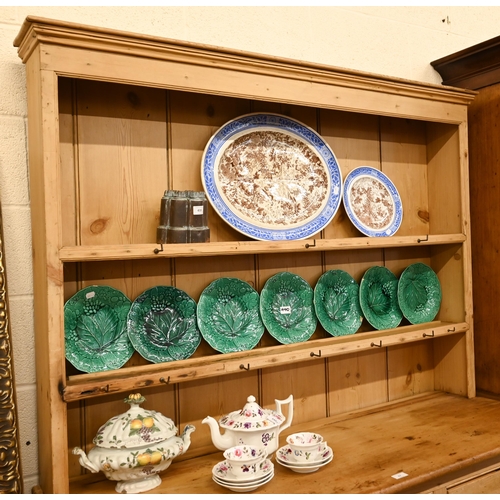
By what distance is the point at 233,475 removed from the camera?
150 cm

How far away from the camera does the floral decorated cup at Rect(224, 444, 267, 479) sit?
149 cm

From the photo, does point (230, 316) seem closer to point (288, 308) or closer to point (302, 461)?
point (288, 308)

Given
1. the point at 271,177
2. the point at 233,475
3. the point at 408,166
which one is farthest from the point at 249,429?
the point at 408,166

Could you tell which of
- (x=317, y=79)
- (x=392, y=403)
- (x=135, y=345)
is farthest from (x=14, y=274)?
(x=392, y=403)

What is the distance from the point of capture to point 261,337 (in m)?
1.90

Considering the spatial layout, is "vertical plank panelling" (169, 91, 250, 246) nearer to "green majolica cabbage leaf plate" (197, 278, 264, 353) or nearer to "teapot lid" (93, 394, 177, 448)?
"green majolica cabbage leaf plate" (197, 278, 264, 353)

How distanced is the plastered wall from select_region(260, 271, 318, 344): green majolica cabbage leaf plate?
74 cm

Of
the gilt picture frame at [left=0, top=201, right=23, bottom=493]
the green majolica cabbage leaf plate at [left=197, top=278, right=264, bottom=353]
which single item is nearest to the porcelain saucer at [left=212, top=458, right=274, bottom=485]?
the green majolica cabbage leaf plate at [left=197, top=278, right=264, bottom=353]

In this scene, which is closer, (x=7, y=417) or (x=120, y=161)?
(x=7, y=417)

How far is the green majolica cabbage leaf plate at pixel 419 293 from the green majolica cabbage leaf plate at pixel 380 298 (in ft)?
0.11

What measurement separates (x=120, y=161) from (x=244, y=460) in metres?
0.91

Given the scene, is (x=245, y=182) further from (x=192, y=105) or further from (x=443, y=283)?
(x=443, y=283)

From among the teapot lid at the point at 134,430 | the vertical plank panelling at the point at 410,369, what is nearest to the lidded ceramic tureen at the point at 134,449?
the teapot lid at the point at 134,430

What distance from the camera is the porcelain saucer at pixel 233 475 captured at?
4.85 ft
